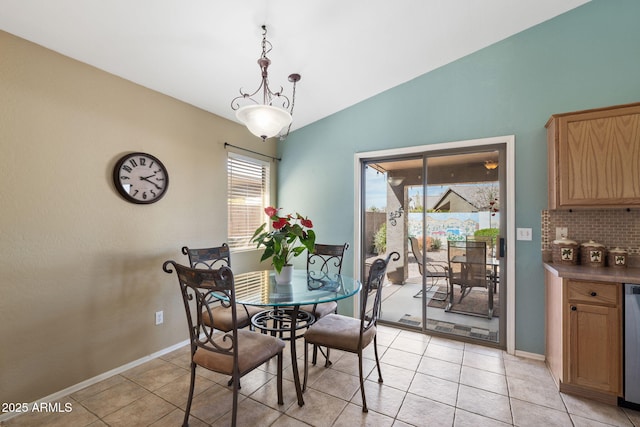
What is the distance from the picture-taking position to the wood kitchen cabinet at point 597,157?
2.09m

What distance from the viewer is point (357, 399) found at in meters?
2.03

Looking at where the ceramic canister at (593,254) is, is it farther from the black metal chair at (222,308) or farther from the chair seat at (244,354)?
the black metal chair at (222,308)

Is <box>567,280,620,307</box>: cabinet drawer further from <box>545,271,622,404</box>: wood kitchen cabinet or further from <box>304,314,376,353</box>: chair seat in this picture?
<box>304,314,376,353</box>: chair seat

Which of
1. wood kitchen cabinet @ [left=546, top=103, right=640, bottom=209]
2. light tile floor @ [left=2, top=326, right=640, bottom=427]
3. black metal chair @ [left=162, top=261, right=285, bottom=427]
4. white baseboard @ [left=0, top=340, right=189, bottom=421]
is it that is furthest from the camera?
wood kitchen cabinet @ [left=546, top=103, right=640, bottom=209]

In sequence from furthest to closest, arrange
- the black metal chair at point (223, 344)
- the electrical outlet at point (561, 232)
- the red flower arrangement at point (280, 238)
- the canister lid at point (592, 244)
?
the electrical outlet at point (561, 232), the canister lid at point (592, 244), the red flower arrangement at point (280, 238), the black metal chair at point (223, 344)

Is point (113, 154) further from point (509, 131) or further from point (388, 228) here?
point (509, 131)

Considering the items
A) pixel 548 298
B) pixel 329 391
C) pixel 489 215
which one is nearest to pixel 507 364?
pixel 548 298

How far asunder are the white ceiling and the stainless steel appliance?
2.34 m

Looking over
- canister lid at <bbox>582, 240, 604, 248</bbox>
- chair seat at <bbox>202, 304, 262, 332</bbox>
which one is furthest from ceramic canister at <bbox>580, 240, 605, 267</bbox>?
chair seat at <bbox>202, 304, 262, 332</bbox>

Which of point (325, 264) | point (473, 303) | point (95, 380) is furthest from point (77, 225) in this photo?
point (473, 303)

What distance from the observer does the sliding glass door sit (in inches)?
114

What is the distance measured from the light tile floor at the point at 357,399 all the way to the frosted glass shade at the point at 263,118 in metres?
1.94

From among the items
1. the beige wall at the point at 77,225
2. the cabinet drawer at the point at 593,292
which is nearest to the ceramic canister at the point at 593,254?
the cabinet drawer at the point at 593,292

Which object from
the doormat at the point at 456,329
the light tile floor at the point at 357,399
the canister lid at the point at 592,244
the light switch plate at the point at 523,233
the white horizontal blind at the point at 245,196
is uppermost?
the white horizontal blind at the point at 245,196
